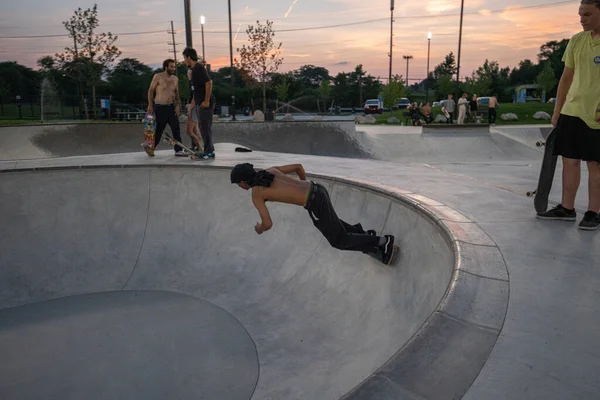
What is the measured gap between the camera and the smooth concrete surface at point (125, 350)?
3752 mm

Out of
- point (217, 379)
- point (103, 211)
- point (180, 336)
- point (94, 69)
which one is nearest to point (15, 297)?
point (103, 211)

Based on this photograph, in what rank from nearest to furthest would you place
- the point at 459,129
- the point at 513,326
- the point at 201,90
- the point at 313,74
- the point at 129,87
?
the point at 513,326 < the point at 201,90 < the point at 459,129 < the point at 129,87 < the point at 313,74

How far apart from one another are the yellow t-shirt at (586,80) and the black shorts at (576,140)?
0.06m

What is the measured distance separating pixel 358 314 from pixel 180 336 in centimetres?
199

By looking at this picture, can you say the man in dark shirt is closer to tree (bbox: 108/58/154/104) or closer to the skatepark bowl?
the skatepark bowl

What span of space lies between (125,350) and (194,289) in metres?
1.62

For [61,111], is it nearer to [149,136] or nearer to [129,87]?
[129,87]

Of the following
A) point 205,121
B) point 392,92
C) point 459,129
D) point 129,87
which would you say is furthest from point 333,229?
point 129,87

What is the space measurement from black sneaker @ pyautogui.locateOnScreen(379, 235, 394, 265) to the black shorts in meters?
1.81

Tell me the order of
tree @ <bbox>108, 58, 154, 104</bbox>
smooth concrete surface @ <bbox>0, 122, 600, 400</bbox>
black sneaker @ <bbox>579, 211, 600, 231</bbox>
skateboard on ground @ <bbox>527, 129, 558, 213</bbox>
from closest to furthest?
smooth concrete surface @ <bbox>0, 122, 600, 400</bbox>
black sneaker @ <bbox>579, 211, 600, 231</bbox>
skateboard on ground @ <bbox>527, 129, 558, 213</bbox>
tree @ <bbox>108, 58, 154, 104</bbox>

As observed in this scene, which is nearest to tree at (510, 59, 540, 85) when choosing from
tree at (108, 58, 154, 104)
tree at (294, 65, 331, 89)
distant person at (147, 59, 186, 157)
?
tree at (294, 65, 331, 89)

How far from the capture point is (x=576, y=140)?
3918mm

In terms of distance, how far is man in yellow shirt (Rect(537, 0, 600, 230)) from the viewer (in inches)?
146

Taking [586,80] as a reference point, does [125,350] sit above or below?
below
